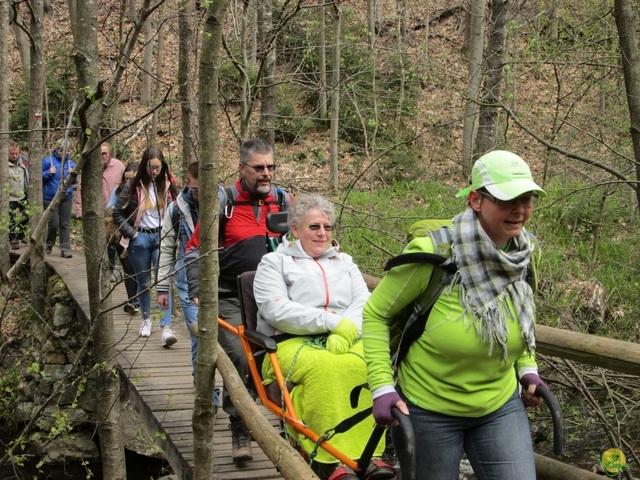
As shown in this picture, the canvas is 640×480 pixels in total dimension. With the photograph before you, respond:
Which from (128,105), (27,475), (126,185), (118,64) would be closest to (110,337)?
(118,64)

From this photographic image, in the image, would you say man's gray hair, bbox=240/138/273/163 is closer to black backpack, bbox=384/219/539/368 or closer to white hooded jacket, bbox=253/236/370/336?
white hooded jacket, bbox=253/236/370/336

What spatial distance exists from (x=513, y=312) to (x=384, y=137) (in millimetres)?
16132

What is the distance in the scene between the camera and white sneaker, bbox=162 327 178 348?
8531mm

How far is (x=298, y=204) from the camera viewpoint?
14.8 ft

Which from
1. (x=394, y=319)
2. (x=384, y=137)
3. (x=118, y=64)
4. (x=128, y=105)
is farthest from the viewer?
(x=128, y=105)

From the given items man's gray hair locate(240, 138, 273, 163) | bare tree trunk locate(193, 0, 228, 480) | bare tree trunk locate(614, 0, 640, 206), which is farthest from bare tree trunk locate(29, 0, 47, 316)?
bare tree trunk locate(614, 0, 640, 206)

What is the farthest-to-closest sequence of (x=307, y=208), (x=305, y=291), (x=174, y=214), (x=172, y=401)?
(x=172, y=401)
(x=174, y=214)
(x=307, y=208)
(x=305, y=291)

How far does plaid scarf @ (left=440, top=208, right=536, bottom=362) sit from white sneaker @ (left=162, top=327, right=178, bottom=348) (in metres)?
6.38

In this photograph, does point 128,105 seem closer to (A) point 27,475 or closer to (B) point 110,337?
(A) point 27,475

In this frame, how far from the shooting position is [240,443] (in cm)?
507

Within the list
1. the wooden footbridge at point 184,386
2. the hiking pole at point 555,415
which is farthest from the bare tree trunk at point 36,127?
the hiking pole at point 555,415

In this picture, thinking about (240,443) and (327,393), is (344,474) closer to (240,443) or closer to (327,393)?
(327,393)

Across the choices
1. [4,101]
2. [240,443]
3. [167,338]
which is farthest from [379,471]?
[4,101]

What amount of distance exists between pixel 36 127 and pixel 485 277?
847 cm
